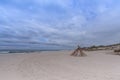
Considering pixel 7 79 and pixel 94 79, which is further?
pixel 7 79

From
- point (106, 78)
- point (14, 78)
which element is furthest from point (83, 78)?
point (14, 78)

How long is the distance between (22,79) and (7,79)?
66cm

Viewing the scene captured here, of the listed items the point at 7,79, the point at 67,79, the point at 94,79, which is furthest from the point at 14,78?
the point at 94,79

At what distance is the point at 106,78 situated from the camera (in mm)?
5910

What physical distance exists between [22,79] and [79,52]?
11.7 metres

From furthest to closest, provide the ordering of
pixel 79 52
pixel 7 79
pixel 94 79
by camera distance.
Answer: pixel 79 52 → pixel 7 79 → pixel 94 79

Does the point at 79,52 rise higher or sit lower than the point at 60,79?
higher

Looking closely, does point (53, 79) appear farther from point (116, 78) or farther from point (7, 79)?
point (116, 78)

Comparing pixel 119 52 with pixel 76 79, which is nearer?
pixel 76 79

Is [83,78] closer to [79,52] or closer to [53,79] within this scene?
[53,79]

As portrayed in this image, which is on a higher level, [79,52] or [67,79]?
[79,52]

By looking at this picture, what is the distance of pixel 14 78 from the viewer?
6297mm

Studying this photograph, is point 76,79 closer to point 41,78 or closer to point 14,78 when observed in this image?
point 41,78

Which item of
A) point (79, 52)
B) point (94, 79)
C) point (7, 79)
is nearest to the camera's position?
point (94, 79)
